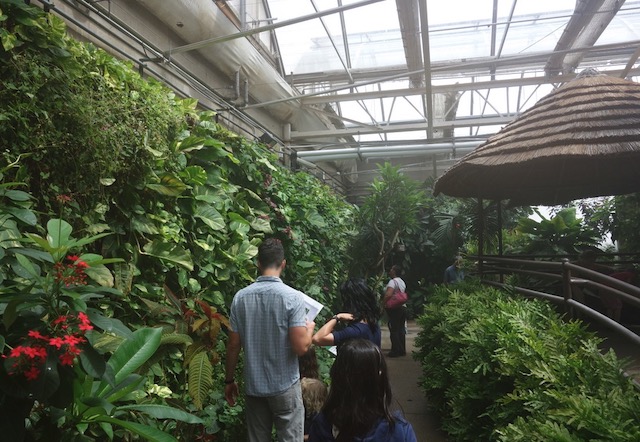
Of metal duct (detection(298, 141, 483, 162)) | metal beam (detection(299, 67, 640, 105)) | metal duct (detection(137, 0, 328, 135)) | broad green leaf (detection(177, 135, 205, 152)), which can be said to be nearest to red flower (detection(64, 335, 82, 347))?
broad green leaf (detection(177, 135, 205, 152))

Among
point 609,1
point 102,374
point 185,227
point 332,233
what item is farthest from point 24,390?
point 609,1

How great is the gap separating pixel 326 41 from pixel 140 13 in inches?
165

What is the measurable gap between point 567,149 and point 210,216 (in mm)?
3273

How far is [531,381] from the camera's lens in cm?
236

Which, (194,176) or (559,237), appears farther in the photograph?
(559,237)

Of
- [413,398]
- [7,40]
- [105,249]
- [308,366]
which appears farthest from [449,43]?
[7,40]

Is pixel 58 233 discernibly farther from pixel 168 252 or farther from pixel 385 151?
pixel 385 151

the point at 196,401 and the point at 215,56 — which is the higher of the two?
the point at 215,56

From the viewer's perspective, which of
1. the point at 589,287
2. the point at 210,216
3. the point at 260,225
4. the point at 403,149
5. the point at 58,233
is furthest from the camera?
the point at 403,149

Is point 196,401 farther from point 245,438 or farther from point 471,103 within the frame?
point 471,103

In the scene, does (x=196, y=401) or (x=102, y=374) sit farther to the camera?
(x=196, y=401)

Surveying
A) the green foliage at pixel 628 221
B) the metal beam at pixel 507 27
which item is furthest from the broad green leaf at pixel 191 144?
the green foliage at pixel 628 221

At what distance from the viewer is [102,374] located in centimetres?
164

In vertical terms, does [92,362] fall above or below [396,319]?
above
